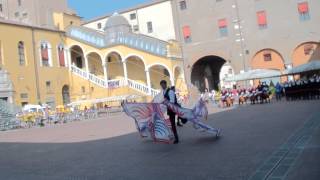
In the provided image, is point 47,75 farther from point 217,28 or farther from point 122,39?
point 217,28

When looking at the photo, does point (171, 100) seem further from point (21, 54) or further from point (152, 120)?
point (21, 54)

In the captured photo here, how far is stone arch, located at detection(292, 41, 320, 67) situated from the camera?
1634 inches

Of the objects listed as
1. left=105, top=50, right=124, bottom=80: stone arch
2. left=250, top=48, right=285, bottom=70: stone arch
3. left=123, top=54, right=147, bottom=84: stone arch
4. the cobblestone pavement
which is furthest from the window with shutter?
the cobblestone pavement

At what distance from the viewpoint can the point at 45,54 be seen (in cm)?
4759

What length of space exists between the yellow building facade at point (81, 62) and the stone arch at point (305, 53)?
12429 millimetres

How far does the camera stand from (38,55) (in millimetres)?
46406

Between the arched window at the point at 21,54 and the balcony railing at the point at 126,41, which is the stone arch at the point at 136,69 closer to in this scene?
the balcony railing at the point at 126,41

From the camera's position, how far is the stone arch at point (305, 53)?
4150cm

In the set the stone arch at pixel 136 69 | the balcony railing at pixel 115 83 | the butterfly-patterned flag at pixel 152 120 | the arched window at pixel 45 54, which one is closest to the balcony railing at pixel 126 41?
the stone arch at pixel 136 69

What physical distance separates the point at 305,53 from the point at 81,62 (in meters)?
26.5

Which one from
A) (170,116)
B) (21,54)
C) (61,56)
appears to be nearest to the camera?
(170,116)

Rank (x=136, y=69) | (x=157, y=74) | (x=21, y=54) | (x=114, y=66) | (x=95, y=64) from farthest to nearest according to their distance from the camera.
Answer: (x=95, y=64) < (x=114, y=66) < (x=136, y=69) < (x=157, y=74) < (x=21, y=54)

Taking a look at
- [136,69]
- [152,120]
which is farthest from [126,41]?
[152,120]

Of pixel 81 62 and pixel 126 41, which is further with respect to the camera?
pixel 81 62
